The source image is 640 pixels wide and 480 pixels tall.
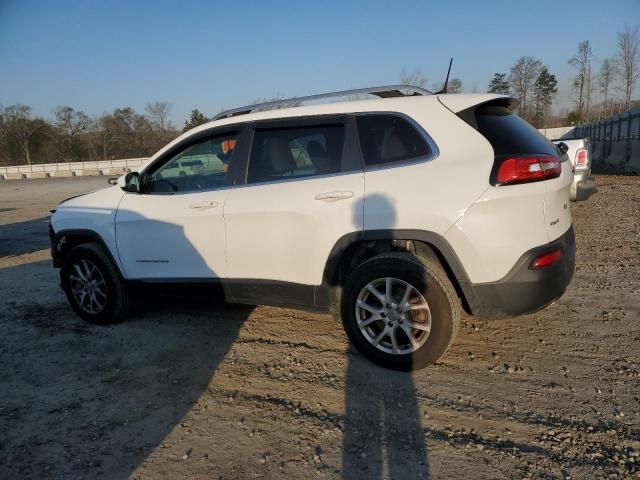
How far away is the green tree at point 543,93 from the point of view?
189 feet

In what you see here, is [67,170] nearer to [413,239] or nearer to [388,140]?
[388,140]

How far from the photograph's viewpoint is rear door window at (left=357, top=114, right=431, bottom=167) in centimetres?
326

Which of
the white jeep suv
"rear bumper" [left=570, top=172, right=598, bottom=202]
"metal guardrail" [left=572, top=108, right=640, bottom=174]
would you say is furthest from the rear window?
"metal guardrail" [left=572, top=108, right=640, bottom=174]

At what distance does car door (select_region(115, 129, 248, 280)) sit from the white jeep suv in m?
0.01

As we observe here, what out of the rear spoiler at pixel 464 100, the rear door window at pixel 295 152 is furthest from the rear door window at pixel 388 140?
the rear spoiler at pixel 464 100

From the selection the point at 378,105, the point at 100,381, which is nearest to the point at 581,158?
the point at 378,105

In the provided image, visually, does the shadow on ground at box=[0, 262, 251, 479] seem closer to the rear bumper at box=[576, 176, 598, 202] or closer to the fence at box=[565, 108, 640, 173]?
the rear bumper at box=[576, 176, 598, 202]

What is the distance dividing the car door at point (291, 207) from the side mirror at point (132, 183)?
3.42 feet

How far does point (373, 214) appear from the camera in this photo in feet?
10.7

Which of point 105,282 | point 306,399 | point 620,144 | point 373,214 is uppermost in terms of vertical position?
point 620,144

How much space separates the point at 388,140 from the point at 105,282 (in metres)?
2.97

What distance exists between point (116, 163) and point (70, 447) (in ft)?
170

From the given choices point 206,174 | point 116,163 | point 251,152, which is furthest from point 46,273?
point 116,163

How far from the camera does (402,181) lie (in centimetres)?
319
